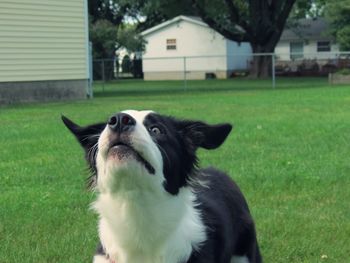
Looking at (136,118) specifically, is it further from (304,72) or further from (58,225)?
(304,72)

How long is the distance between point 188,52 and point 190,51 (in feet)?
0.84

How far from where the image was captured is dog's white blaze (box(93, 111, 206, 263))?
296cm

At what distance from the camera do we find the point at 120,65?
55594 mm

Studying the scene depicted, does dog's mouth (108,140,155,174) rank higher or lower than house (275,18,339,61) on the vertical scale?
lower

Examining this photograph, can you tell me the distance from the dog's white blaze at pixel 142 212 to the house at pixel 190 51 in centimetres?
4654

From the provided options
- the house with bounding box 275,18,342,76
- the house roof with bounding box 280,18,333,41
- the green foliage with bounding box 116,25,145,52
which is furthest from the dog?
the house roof with bounding box 280,18,333,41

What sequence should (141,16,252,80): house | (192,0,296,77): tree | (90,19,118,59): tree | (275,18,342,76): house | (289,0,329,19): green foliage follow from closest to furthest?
(192,0,296,77): tree, (90,19,118,59): tree, (289,0,329,19): green foliage, (275,18,342,76): house, (141,16,252,80): house

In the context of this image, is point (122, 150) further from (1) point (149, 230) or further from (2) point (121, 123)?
(1) point (149, 230)

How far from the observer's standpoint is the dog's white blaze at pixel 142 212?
296cm

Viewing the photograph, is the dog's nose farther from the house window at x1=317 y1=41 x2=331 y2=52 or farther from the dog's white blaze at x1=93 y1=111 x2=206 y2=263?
the house window at x1=317 y1=41 x2=331 y2=52

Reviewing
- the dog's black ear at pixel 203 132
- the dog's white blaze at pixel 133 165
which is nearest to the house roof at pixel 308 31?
the dog's black ear at pixel 203 132

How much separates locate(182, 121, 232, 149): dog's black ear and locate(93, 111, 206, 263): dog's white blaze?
0.92ft

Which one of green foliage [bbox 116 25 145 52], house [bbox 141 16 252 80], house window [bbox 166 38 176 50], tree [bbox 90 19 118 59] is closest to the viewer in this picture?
tree [bbox 90 19 118 59]

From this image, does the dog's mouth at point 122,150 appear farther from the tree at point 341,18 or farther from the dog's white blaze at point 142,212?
the tree at point 341,18
